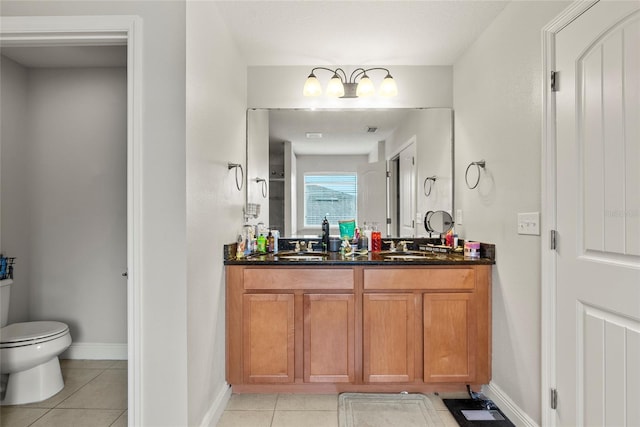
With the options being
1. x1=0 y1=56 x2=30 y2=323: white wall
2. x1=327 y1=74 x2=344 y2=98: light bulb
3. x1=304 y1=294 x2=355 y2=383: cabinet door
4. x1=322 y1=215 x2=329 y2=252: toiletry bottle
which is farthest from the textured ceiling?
x1=0 y1=56 x2=30 y2=323: white wall

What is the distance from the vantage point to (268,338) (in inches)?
84.5

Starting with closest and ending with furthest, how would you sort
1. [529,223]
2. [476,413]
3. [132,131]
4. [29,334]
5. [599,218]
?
[599,218] → [132,131] → [529,223] → [476,413] → [29,334]

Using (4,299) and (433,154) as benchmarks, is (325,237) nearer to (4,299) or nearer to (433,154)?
(433,154)

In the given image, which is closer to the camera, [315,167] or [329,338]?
[329,338]

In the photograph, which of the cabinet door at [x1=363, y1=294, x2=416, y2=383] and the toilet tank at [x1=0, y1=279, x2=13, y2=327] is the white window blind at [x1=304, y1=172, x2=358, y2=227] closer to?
the cabinet door at [x1=363, y1=294, x2=416, y2=383]

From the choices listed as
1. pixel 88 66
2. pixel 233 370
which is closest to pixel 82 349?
pixel 233 370

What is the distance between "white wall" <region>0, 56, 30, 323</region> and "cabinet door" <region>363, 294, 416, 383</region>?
2.69 m

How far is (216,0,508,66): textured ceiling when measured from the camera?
77.6 inches

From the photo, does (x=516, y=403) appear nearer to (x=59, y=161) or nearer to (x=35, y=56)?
(x=59, y=161)

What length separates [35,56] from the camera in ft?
8.45

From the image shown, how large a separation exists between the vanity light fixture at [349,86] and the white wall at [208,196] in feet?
1.92

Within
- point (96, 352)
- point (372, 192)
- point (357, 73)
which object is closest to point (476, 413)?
point (372, 192)

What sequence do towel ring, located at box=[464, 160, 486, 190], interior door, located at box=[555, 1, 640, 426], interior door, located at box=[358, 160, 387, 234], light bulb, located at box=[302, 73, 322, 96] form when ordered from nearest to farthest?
interior door, located at box=[555, 1, 640, 426] → towel ring, located at box=[464, 160, 486, 190] → light bulb, located at box=[302, 73, 322, 96] → interior door, located at box=[358, 160, 387, 234]

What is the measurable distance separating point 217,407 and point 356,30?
2436mm
